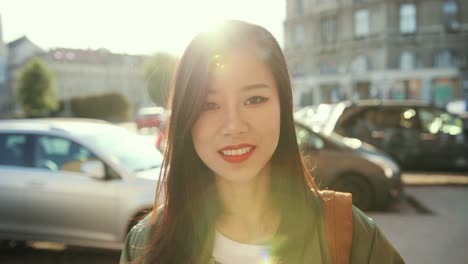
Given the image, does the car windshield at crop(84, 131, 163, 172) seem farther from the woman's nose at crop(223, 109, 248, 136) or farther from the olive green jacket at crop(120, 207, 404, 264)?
the olive green jacket at crop(120, 207, 404, 264)

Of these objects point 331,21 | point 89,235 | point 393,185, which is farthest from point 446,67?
point 89,235

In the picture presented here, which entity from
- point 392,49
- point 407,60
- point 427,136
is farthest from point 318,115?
Result: point 392,49

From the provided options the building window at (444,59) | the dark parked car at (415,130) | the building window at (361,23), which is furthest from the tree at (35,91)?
the dark parked car at (415,130)

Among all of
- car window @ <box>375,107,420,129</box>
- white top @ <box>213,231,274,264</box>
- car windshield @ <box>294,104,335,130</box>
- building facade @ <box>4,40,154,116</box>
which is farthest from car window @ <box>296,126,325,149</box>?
building facade @ <box>4,40,154,116</box>

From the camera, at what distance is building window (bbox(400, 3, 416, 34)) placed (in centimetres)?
4488

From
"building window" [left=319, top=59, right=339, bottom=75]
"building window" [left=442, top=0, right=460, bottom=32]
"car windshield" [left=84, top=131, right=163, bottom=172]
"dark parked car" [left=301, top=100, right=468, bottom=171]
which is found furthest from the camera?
"building window" [left=319, top=59, right=339, bottom=75]

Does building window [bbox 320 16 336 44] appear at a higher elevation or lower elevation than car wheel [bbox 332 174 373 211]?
higher

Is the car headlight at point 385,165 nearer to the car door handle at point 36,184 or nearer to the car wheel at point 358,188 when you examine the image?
the car wheel at point 358,188

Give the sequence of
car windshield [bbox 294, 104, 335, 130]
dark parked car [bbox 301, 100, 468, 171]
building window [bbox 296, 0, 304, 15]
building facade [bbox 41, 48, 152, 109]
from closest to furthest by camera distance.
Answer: dark parked car [bbox 301, 100, 468, 171] < car windshield [bbox 294, 104, 335, 130] < building window [bbox 296, 0, 304, 15] < building facade [bbox 41, 48, 152, 109]

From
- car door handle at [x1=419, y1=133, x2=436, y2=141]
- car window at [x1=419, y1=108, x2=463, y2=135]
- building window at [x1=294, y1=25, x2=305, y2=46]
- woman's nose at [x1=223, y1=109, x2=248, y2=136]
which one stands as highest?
building window at [x1=294, y1=25, x2=305, y2=46]

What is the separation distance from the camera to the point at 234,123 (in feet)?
4.65

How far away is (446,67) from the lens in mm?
43031

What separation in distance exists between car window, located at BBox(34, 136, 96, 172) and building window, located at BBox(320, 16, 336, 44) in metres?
49.0

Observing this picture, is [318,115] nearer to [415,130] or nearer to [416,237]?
→ [415,130]
